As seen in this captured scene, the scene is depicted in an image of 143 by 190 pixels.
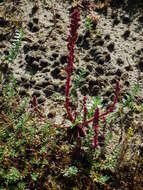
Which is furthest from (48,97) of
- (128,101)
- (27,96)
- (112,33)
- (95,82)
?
(112,33)

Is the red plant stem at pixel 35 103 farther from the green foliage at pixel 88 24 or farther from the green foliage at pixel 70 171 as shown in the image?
the green foliage at pixel 88 24

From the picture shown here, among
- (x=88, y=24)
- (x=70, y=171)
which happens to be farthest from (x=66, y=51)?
(x=70, y=171)

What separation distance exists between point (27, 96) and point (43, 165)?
95cm

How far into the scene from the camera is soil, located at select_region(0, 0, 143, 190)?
17.0ft

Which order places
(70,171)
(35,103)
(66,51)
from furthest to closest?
1. (66,51)
2. (35,103)
3. (70,171)

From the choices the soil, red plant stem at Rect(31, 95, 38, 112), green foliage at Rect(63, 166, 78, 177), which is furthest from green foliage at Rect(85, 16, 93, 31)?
green foliage at Rect(63, 166, 78, 177)

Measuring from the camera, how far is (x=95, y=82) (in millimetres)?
5277

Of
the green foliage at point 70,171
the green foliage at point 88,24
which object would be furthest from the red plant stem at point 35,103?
the green foliage at point 88,24

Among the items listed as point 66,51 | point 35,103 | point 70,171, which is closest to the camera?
point 70,171

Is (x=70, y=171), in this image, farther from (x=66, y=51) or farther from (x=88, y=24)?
(x=88, y=24)

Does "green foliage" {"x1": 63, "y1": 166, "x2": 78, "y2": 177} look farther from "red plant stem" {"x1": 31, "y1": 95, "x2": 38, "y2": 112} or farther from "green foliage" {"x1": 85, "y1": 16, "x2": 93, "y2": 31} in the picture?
"green foliage" {"x1": 85, "y1": 16, "x2": 93, "y2": 31}

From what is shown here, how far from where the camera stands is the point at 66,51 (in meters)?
5.63

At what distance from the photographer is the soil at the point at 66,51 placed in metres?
5.20

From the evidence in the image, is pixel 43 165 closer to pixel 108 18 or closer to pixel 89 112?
pixel 89 112
